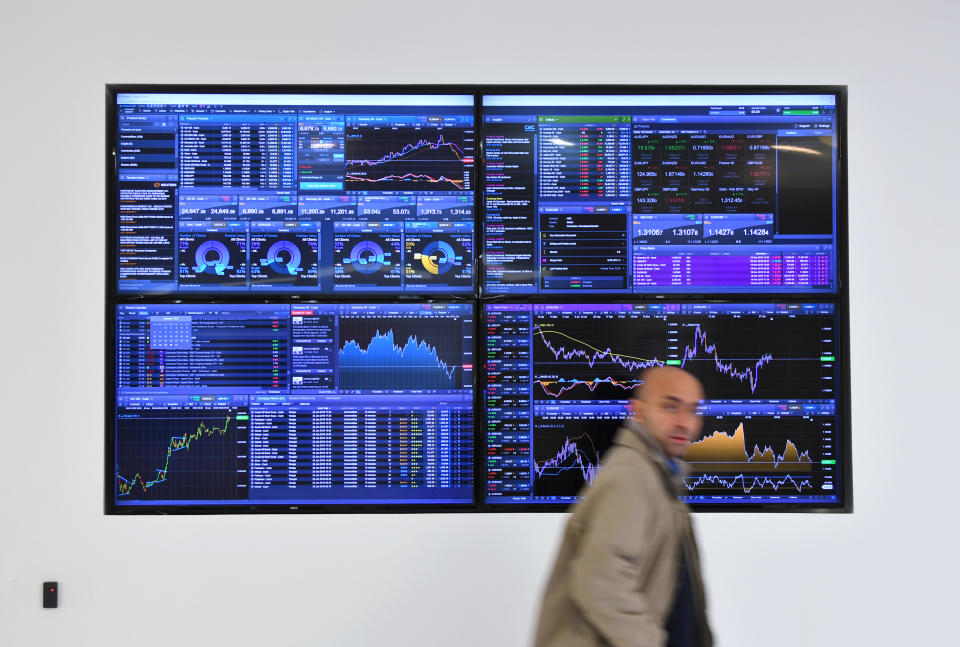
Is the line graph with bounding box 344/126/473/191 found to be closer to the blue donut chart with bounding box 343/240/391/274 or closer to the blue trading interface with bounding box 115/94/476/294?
the blue trading interface with bounding box 115/94/476/294

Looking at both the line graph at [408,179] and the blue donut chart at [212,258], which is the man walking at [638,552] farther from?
the blue donut chart at [212,258]

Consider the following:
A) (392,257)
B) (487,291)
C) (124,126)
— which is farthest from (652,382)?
(124,126)

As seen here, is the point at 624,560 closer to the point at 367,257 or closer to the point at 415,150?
the point at 367,257

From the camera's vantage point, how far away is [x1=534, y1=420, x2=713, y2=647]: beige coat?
5.71ft

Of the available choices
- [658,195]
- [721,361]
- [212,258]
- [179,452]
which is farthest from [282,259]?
[721,361]

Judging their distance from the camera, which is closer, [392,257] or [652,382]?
[652,382]

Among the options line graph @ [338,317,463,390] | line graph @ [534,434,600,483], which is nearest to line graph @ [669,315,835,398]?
line graph @ [534,434,600,483]

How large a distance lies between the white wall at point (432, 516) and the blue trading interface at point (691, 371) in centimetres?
14

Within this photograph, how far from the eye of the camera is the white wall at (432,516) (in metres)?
2.92

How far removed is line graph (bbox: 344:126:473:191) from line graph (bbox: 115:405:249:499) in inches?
44.6

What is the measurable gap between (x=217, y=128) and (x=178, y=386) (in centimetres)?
109

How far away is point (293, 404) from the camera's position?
2.98m
